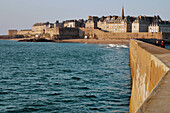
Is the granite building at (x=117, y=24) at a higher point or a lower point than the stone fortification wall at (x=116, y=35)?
higher

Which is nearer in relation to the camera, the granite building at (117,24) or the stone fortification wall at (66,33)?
the granite building at (117,24)

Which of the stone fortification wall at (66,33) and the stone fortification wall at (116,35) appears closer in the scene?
the stone fortification wall at (116,35)

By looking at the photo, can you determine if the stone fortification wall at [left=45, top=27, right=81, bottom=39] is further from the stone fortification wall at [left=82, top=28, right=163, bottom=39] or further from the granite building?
the granite building

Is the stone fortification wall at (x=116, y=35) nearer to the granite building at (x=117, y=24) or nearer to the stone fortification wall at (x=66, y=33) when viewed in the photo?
the stone fortification wall at (x=66, y=33)

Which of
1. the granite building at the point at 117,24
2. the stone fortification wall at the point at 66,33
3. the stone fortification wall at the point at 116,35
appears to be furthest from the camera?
the stone fortification wall at the point at 66,33

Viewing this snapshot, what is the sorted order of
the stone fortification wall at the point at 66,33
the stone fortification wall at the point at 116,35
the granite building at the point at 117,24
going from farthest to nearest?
the stone fortification wall at the point at 66,33
the granite building at the point at 117,24
the stone fortification wall at the point at 116,35

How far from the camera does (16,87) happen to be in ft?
55.7

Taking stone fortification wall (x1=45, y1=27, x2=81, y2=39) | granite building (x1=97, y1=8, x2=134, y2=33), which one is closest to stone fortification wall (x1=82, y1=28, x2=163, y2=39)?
stone fortification wall (x1=45, y1=27, x2=81, y2=39)

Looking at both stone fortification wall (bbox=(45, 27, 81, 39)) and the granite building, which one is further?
stone fortification wall (bbox=(45, 27, 81, 39))

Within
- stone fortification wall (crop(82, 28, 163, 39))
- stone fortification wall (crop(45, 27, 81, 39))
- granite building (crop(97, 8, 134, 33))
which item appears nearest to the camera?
stone fortification wall (crop(82, 28, 163, 39))

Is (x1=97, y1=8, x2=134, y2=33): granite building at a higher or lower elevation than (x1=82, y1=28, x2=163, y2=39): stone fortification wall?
higher

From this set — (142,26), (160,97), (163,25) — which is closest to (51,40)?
(142,26)

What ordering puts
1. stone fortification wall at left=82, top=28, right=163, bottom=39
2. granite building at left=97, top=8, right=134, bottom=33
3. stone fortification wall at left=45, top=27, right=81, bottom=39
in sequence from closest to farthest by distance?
stone fortification wall at left=82, top=28, right=163, bottom=39 → granite building at left=97, top=8, right=134, bottom=33 → stone fortification wall at left=45, top=27, right=81, bottom=39

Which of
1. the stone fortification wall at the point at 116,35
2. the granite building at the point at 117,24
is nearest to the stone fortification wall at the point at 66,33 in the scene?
the stone fortification wall at the point at 116,35
